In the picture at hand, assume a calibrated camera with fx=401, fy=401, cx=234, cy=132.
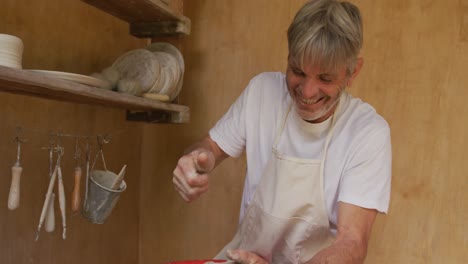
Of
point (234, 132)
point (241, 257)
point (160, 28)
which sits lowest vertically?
point (241, 257)

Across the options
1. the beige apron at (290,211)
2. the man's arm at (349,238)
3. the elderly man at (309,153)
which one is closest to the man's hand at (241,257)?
the elderly man at (309,153)

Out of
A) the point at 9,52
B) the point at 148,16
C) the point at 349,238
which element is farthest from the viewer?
the point at 148,16

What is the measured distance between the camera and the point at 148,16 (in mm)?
1667

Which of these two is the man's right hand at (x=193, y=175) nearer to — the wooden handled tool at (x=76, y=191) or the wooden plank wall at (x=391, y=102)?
the wooden handled tool at (x=76, y=191)

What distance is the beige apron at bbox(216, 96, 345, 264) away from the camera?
1.30m

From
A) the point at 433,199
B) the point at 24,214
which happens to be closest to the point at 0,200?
the point at 24,214

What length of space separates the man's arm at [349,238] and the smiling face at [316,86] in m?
0.30

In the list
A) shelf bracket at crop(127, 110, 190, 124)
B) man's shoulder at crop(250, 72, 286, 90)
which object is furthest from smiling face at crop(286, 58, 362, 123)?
shelf bracket at crop(127, 110, 190, 124)

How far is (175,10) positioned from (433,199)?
4.32 ft

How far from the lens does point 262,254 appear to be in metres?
1.38

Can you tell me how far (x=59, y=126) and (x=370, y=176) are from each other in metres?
1.15

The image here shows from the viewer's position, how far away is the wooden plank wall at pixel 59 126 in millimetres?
1344

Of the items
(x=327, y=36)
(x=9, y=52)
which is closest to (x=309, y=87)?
(x=327, y=36)

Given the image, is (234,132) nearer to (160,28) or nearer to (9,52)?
(160,28)
